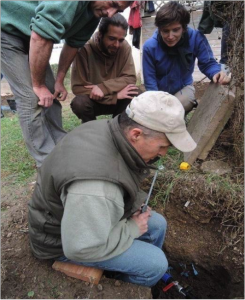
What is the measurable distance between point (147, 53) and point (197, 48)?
0.53m

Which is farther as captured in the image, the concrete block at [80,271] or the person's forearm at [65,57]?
the person's forearm at [65,57]

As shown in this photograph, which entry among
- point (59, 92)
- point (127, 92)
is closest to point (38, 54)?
point (59, 92)

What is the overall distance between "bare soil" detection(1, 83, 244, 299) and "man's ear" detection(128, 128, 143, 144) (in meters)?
0.95

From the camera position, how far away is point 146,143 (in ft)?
4.49

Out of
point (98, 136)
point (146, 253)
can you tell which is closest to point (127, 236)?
point (146, 253)

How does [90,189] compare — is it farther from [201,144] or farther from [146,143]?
[201,144]

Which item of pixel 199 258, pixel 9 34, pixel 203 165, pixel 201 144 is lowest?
pixel 199 258

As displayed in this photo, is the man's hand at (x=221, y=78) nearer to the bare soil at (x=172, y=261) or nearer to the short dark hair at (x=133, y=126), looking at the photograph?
the bare soil at (x=172, y=261)

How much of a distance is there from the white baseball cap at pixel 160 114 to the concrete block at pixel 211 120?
1.10 meters

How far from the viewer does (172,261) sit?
242 centimetres

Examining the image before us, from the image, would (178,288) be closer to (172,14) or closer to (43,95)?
(43,95)

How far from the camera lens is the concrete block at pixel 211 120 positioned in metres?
2.34

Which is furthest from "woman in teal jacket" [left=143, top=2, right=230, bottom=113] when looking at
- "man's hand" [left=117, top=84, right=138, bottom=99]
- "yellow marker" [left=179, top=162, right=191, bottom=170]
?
"yellow marker" [left=179, top=162, right=191, bottom=170]

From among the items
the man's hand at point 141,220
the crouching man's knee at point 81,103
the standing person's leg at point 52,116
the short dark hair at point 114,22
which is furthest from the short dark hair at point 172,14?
the man's hand at point 141,220
